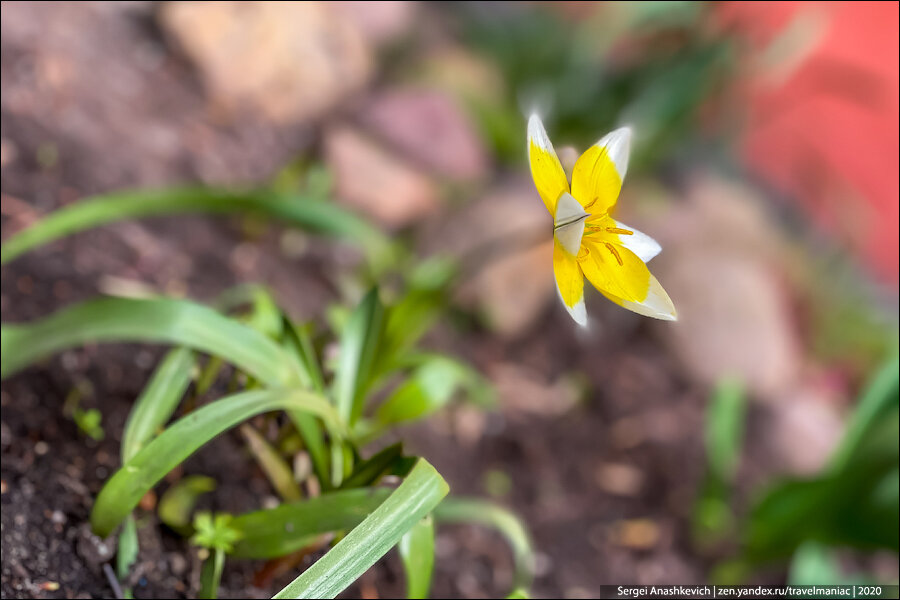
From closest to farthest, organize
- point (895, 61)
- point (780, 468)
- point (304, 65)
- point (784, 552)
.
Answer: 1. point (784, 552)
2. point (780, 468)
3. point (304, 65)
4. point (895, 61)

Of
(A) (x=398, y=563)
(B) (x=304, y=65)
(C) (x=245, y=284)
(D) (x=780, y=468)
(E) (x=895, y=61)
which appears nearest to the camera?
(A) (x=398, y=563)

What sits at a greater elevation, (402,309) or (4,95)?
(4,95)

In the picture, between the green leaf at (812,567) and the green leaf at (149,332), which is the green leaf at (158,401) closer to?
the green leaf at (149,332)

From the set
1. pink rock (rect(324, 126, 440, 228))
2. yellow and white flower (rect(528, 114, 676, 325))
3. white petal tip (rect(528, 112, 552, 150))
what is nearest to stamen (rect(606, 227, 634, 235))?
yellow and white flower (rect(528, 114, 676, 325))

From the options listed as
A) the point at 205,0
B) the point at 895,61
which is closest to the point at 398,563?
the point at 205,0

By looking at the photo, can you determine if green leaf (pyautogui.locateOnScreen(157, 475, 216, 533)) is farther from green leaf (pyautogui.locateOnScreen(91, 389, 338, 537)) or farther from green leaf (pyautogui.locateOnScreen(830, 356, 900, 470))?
green leaf (pyautogui.locateOnScreen(830, 356, 900, 470))

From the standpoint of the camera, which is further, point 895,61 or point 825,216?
point 825,216

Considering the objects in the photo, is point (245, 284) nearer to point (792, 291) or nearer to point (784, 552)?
point (784, 552)

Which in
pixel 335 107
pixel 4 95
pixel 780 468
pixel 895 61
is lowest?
pixel 780 468
